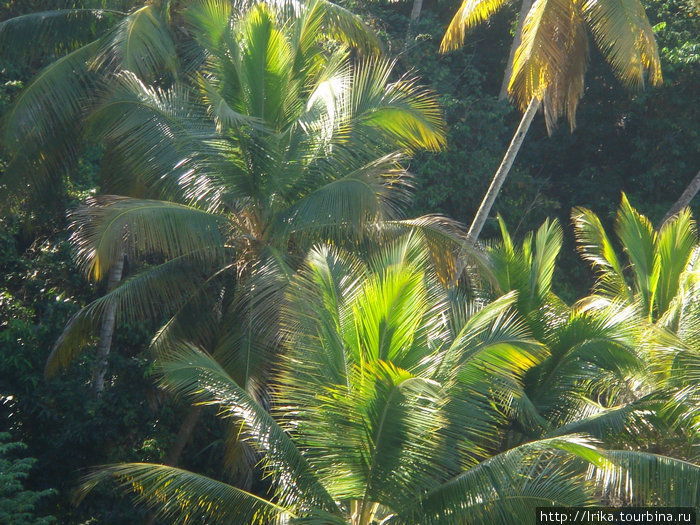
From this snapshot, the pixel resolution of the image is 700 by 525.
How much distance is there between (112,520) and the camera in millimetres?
9297

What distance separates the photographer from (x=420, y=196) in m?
15.0

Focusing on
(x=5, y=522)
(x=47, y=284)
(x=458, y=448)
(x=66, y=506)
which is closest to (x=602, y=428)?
(x=458, y=448)

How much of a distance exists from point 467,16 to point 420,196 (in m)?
4.24

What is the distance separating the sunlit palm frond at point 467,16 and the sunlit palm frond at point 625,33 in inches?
58.3

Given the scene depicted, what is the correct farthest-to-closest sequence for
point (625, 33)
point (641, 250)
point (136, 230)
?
point (641, 250)
point (625, 33)
point (136, 230)

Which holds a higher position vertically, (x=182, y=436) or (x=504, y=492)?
(x=504, y=492)

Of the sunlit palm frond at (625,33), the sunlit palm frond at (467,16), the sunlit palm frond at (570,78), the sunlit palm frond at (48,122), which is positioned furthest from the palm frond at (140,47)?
the sunlit palm frond at (625,33)

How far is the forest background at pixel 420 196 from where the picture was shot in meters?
9.88

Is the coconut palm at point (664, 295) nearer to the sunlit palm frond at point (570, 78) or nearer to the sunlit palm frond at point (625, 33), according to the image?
Answer: the sunlit palm frond at point (570, 78)

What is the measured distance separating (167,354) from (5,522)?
8.70 ft

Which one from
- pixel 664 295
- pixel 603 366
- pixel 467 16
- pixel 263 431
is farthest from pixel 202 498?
pixel 467 16

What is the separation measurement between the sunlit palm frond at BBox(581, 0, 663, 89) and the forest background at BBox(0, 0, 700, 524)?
3109 millimetres

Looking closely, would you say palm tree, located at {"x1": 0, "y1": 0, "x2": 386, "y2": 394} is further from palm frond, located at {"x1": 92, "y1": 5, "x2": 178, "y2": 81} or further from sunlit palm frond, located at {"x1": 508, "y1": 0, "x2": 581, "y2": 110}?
sunlit palm frond, located at {"x1": 508, "y1": 0, "x2": 581, "y2": 110}

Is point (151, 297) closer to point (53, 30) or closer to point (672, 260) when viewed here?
point (53, 30)
